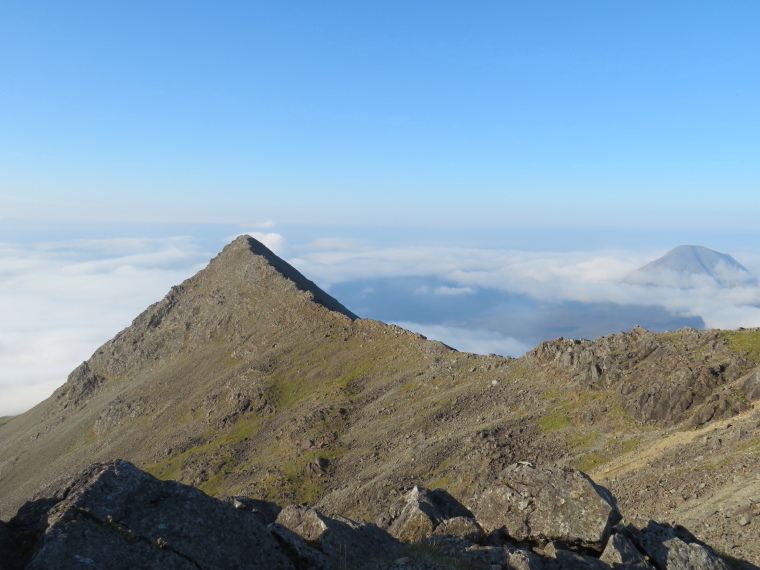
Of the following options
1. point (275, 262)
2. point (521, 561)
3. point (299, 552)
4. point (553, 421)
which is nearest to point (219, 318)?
point (275, 262)

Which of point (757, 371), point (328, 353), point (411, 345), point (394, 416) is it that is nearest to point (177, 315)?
point (328, 353)

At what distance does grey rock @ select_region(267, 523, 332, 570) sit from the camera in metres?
15.1

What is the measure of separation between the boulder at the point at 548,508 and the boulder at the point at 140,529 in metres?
10.9

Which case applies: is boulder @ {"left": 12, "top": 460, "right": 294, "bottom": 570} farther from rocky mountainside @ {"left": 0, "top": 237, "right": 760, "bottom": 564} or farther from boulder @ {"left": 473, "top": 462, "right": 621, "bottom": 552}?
rocky mountainside @ {"left": 0, "top": 237, "right": 760, "bottom": 564}

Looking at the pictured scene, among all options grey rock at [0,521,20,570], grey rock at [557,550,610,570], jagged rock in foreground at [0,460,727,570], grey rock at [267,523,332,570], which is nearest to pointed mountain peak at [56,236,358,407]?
jagged rock in foreground at [0,460,727,570]

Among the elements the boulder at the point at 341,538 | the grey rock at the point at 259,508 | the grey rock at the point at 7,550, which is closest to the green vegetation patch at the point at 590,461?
the grey rock at the point at 259,508

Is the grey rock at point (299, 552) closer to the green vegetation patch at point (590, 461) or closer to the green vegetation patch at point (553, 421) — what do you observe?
the green vegetation patch at point (590, 461)

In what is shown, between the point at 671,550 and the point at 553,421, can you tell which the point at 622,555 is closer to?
the point at 671,550

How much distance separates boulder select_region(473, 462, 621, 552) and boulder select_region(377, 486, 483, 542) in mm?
1416

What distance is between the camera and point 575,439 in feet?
201

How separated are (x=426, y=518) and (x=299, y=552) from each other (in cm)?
813

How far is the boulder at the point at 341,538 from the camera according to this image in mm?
16556

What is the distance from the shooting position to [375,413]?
3398 inches

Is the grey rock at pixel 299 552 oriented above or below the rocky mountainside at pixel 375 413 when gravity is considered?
above
